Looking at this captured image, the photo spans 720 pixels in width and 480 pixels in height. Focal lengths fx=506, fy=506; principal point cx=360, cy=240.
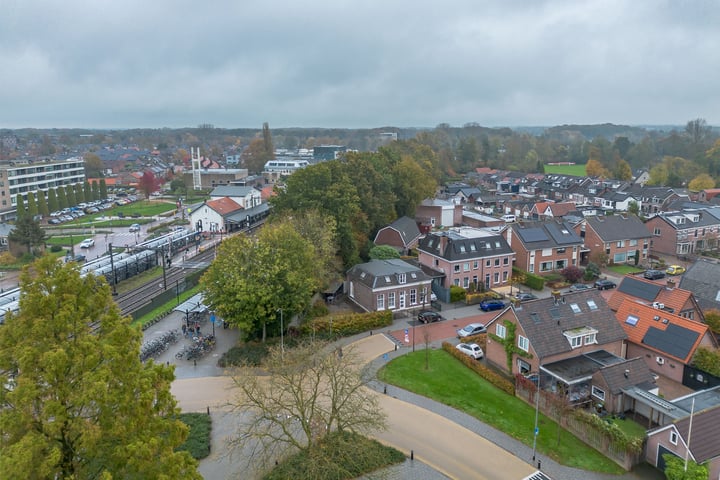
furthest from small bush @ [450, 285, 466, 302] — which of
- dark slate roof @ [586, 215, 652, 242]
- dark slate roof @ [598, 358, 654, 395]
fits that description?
dark slate roof @ [586, 215, 652, 242]

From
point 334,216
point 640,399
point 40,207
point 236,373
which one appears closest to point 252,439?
point 236,373

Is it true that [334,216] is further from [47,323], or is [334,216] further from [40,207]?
[40,207]

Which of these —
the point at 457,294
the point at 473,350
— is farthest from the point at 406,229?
the point at 473,350

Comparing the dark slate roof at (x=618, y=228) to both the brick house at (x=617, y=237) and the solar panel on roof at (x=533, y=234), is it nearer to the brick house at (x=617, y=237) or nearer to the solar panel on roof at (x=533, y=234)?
the brick house at (x=617, y=237)

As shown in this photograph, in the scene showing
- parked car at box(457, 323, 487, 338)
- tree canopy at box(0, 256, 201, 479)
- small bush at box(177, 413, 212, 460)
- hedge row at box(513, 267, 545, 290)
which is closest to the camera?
tree canopy at box(0, 256, 201, 479)

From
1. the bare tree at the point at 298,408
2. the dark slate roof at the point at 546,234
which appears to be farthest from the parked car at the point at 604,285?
the bare tree at the point at 298,408

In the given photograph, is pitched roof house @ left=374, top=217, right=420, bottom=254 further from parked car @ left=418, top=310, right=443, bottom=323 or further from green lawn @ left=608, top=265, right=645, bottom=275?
green lawn @ left=608, top=265, right=645, bottom=275
